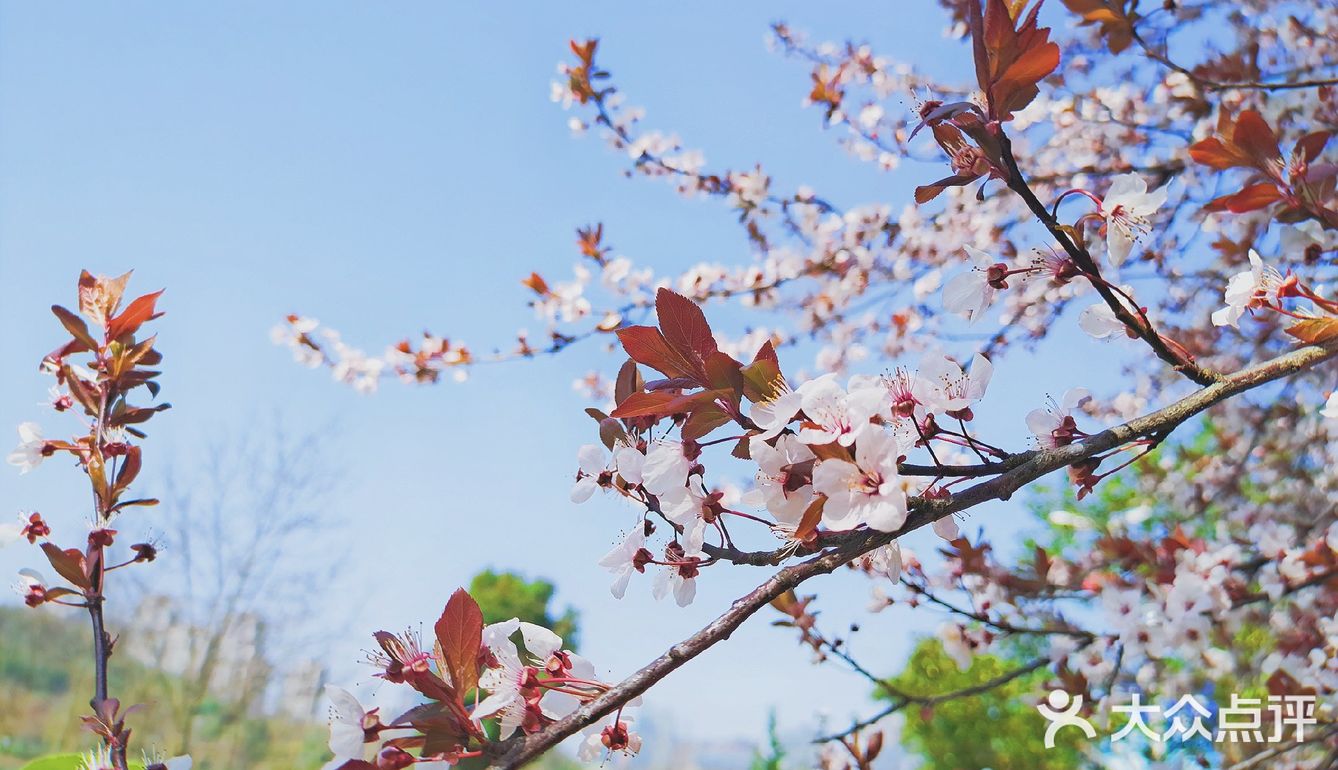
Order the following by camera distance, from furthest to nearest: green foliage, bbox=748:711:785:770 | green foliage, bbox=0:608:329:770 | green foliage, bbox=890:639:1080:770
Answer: green foliage, bbox=0:608:329:770
green foliage, bbox=890:639:1080:770
green foliage, bbox=748:711:785:770

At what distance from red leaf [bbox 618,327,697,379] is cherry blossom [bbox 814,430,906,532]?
13 cm

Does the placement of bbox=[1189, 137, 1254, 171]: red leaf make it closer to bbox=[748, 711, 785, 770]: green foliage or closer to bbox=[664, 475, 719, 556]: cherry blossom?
bbox=[664, 475, 719, 556]: cherry blossom

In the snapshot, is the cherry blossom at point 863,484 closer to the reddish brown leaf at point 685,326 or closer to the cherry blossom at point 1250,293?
the reddish brown leaf at point 685,326

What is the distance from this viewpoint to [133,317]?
1.01m

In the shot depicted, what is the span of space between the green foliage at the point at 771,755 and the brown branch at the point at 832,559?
5.44m

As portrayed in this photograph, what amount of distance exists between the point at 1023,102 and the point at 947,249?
8.72 ft

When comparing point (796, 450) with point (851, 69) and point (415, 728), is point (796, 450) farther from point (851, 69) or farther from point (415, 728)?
point (851, 69)

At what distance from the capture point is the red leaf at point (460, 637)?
1.92ft

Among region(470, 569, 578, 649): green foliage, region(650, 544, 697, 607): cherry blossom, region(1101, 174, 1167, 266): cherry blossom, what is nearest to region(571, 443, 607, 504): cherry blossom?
region(650, 544, 697, 607): cherry blossom

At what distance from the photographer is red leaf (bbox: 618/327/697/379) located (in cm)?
62

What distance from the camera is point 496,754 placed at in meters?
0.54

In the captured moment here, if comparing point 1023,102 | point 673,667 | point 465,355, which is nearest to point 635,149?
point 465,355

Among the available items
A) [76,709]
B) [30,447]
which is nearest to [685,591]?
[30,447]

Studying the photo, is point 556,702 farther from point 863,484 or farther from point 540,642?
point 863,484
